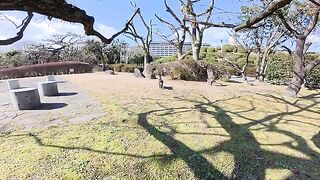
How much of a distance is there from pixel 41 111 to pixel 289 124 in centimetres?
497

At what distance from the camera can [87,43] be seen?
65.3 feet

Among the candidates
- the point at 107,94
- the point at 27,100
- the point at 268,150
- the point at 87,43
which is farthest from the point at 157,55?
the point at 268,150

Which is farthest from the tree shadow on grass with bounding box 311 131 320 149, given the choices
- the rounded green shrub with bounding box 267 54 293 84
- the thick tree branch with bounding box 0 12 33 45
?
the rounded green shrub with bounding box 267 54 293 84

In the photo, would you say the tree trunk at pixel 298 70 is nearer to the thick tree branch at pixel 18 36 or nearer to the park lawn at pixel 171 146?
the park lawn at pixel 171 146

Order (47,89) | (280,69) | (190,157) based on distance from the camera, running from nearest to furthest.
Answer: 1. (190,157)
2. (47,89)
3. (280,69)

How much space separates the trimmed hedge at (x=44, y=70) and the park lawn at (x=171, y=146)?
12.3 meters

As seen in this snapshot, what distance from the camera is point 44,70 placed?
15922mm

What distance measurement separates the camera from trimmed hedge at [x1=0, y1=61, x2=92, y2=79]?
48.2 ft

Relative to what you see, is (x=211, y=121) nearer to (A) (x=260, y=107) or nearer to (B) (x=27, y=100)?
(A) (x=260, y=107)

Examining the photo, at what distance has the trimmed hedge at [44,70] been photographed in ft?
48.2

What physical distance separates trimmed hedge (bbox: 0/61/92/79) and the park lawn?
40.5ft

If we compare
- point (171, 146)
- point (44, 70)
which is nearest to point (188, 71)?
point (171, 146)

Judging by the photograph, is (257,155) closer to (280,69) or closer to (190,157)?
(190,157)

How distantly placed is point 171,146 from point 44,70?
14.8 metres
